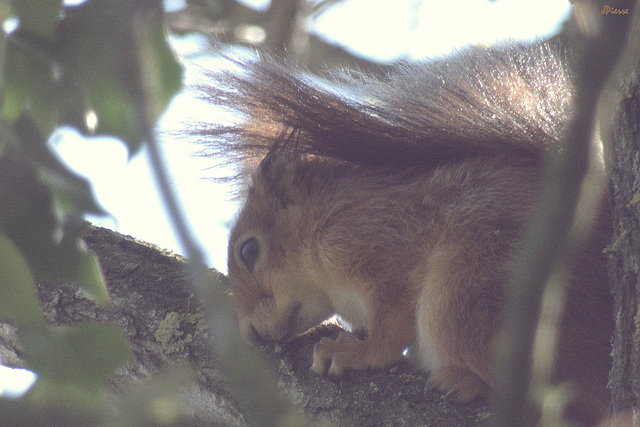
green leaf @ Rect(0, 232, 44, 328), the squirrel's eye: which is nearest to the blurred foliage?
green leaf @ Rect(0, 232, 44, 328)

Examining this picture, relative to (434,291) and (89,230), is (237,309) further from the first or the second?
(434,291)

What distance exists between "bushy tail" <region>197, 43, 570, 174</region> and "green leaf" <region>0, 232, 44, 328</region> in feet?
5.81

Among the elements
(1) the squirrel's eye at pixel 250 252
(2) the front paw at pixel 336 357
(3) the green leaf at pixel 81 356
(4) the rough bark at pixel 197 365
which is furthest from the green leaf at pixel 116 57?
(1) the squirrel's eye at pixel 250 252

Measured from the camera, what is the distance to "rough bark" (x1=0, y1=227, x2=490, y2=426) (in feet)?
5.89

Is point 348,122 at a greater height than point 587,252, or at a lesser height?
greater

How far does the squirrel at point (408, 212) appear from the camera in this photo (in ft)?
6.49

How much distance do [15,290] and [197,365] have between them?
1209mm

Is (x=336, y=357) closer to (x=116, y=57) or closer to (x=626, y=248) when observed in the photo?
(x=626, y=248)

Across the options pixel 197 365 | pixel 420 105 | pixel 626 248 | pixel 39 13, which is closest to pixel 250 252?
pixel 197 365

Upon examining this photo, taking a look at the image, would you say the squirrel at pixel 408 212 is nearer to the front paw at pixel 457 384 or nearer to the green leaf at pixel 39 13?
the front paw at pixel 457 384

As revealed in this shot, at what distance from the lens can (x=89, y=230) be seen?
245 cm

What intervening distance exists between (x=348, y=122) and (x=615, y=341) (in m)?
1.35

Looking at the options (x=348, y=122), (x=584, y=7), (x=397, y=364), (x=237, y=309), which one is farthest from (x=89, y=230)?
(x=584, y=7)

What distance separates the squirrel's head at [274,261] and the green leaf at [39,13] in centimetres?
164
